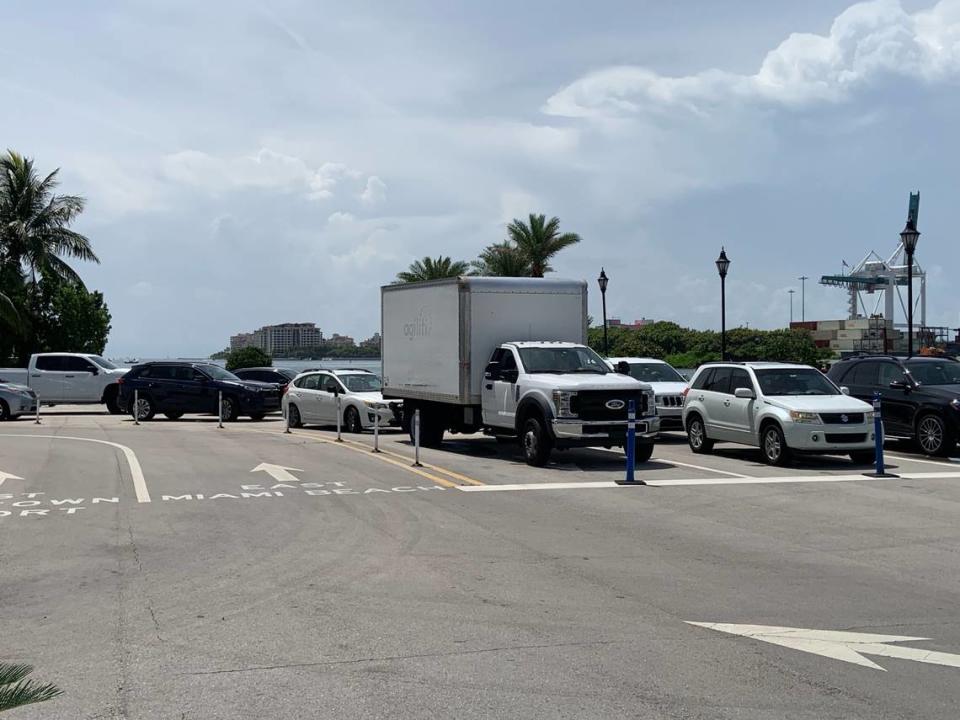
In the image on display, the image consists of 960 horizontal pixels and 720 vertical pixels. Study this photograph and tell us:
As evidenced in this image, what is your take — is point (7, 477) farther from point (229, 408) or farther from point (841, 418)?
point (229, 408)

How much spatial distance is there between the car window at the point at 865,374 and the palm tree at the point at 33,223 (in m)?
41.1

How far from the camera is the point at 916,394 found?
59.8 feet

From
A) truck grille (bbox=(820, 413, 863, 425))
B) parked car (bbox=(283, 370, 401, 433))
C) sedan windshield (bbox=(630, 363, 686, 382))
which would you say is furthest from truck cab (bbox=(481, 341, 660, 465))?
sedan windshield (bbox=(630, 363, 686, 382))

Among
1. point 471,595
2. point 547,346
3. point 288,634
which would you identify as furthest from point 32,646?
point 547,346

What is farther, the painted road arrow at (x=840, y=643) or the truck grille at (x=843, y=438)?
the truck grille at (x=843, y=438)

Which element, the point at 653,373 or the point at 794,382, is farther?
the point at 653,373

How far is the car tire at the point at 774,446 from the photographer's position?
54.7ft

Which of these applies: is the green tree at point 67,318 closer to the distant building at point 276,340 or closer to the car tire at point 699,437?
the distant building at point 276,340

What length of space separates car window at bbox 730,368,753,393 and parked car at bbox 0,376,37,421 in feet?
70.5

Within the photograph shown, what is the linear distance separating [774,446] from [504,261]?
32.4 metres

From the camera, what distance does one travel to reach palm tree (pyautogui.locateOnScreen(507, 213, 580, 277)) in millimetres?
48750

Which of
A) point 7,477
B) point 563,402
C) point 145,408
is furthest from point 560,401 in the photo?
point 145,408

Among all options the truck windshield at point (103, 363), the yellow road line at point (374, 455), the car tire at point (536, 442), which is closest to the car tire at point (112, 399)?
the truck windshield at point (103, 363)

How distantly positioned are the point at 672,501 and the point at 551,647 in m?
6.85
